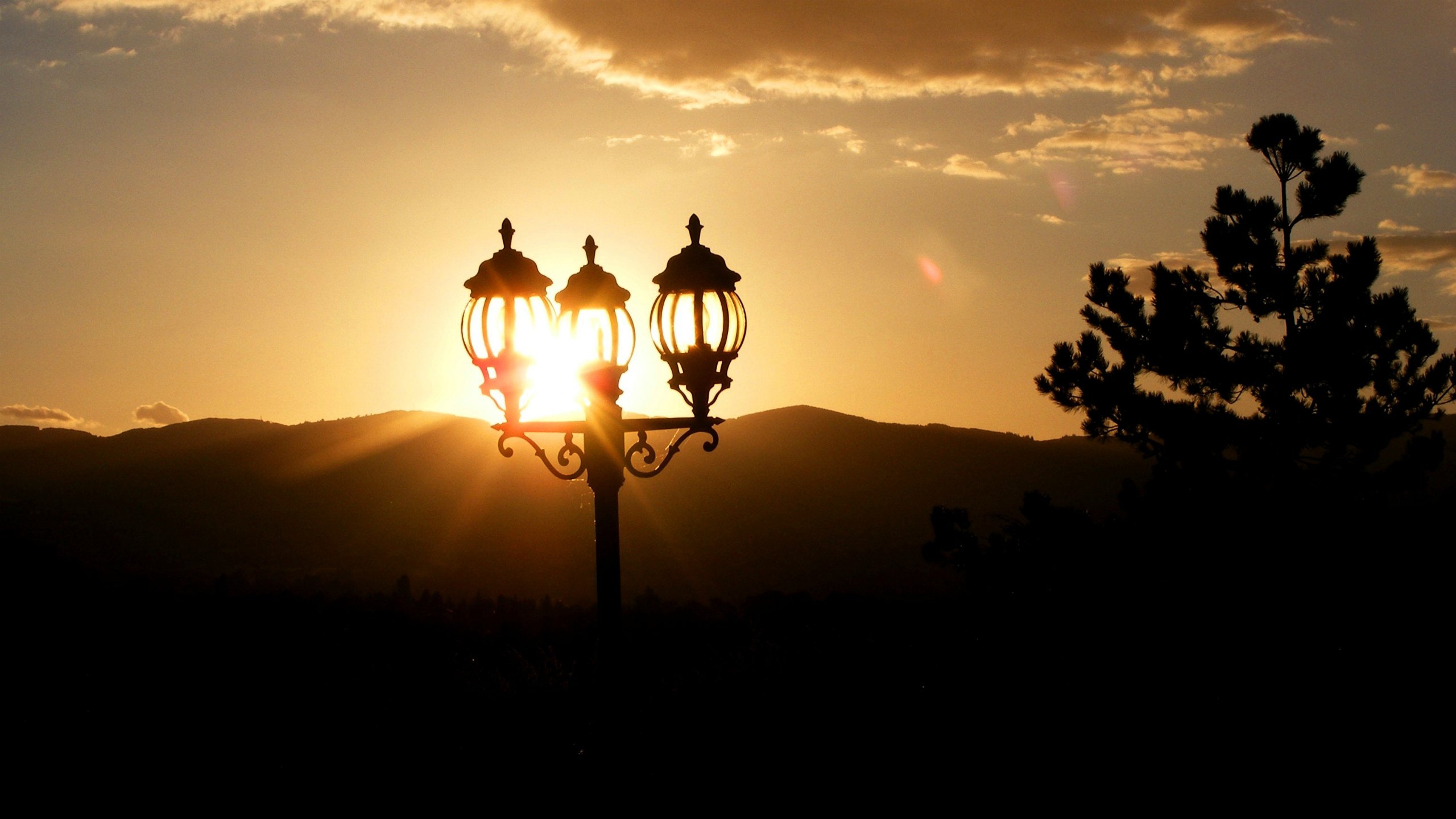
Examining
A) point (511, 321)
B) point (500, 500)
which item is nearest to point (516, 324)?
point (511, 321)

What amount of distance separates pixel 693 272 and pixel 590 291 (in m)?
0.45

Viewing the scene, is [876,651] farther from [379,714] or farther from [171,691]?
[171,691]

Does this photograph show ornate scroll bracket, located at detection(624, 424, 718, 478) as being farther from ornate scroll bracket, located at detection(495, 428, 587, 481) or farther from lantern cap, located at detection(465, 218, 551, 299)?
lantern cap, located at detection(465, 218, 551, 299)

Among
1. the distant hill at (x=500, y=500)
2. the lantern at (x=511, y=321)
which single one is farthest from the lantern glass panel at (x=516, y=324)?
the distant hill at (x=500, y=500)

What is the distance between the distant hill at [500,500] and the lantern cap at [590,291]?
26.3 metres

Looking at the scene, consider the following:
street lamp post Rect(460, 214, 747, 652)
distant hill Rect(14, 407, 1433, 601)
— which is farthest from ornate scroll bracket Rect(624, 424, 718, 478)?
distant hill Rect(14, 407, 1433, 601)

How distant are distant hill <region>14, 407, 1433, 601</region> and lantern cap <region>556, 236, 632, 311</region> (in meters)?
26.3

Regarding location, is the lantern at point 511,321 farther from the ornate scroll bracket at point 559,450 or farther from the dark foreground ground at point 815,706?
the dark foreground ground at point 815,706

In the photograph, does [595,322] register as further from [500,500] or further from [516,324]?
[500,500]

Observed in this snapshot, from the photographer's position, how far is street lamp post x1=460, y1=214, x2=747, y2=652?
4793 mm

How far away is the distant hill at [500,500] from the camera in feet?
125

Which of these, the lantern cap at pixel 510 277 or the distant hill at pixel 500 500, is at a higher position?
the lantern cap at pixel 510 277

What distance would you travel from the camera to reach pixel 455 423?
190 ft

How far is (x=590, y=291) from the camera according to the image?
4.79 metres
